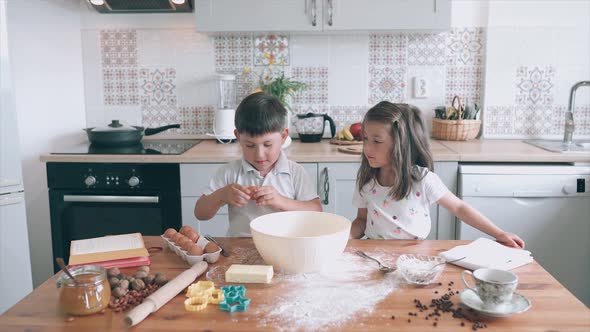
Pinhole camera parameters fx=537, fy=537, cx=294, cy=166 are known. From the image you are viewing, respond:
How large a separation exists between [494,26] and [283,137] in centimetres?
182

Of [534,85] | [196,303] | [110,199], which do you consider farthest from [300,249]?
[534,85]

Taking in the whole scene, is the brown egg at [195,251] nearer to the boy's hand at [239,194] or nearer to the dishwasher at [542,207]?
the boy's hand at [239,194]

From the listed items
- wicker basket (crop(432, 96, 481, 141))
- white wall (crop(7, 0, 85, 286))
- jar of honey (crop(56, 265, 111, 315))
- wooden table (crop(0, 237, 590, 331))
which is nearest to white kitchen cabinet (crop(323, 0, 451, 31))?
wicker basket (crop(432, 96, 481, 141))

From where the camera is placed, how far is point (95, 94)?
3232mm

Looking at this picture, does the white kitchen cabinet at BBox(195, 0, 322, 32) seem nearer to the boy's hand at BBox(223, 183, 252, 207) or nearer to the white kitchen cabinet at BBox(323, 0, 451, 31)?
the white kitchen cabinet at BBox(323, 0, 451, 31)

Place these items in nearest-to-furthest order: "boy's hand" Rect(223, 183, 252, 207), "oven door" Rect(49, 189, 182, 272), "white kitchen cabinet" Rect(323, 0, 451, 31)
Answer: "boy's hand" Rect(223, 183, 252, 207), "oven door" Rect(49, 189, 182, 272), "white kitchen cabinet" Rect(323, 0, 451, 31)

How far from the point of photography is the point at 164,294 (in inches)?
43.3

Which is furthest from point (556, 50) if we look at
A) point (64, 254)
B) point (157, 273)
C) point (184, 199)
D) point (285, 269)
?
point (64, 254)

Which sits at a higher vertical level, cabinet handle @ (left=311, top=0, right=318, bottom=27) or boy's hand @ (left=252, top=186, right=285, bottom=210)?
cabinet handle @ (left=311, top=0, right=318, bottom=27)

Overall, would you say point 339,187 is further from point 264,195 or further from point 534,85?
point 534,85

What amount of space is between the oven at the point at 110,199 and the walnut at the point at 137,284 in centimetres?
146

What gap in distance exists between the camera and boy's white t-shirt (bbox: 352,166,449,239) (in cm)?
174

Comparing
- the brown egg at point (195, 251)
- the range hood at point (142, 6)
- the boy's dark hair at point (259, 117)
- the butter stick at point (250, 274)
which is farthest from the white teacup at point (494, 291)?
the range hood at point (142, 6)

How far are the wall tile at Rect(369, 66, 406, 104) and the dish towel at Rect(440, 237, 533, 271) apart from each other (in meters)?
1.79
